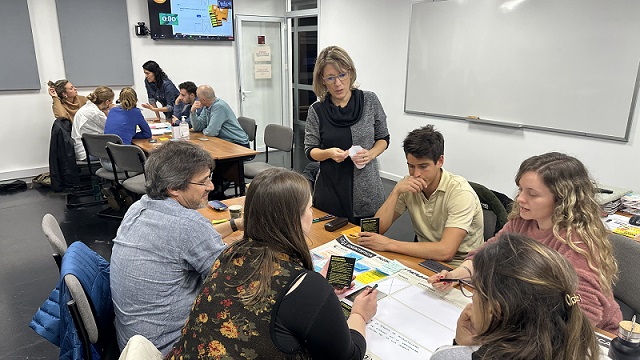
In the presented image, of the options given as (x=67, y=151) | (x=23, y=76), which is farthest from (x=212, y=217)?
(x=23, y=76)

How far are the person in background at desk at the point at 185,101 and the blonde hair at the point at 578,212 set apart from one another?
171 inches

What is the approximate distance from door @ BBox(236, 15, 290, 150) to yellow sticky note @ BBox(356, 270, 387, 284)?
5.82m

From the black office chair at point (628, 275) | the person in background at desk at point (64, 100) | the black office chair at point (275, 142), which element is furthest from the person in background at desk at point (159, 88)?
the black office chair at point (628, 275)

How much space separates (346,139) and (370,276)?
1063 mm

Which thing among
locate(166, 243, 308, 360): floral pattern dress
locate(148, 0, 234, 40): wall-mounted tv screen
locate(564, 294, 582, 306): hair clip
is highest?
locate(148, 0, 234, 40): wall-mounted tv screen

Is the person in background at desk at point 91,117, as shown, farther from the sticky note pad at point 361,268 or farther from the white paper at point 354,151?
the sticky note pad at point 361,268

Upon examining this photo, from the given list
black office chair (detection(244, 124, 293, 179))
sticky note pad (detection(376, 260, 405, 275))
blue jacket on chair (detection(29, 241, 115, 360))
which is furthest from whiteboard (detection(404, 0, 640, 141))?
blue jacket on chair (detection(29, 241, 115, 360))

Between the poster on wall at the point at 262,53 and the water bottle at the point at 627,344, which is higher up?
the poster on wall at the point at 262,53

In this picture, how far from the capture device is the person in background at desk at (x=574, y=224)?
133 centimetres

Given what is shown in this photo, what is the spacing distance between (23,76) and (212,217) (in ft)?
14.6

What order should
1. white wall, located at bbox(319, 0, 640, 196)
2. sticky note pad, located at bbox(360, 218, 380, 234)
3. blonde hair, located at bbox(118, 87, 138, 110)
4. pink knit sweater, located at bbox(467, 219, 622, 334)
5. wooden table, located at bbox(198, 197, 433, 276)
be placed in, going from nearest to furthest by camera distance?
pink knit sweater, located at bbox(467, 219, 622, 334) → wooden table, located at bbox(198, 197, 433, 276) → sticky note pad, located at bbox(360, 218, 380, 234) → white wall, located at bbox(319, 0, 640, 196) → blonde hair, located at bbox(118, 87, 138, 110)

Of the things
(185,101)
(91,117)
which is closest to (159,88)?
(185,101)

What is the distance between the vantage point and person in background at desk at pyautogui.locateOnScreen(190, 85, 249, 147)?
15.3ft

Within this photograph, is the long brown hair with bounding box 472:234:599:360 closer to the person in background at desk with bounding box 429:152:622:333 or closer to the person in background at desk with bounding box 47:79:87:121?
the person in background at desk with bounding box 429:152:622:333
